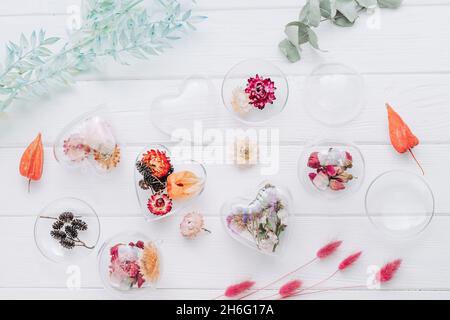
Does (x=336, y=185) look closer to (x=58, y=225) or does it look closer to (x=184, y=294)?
(x=184, y=294)

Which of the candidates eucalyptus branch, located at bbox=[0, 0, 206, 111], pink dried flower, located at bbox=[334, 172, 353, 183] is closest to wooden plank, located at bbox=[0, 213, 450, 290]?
pink dried flower, located at bbox=[334, 172, 353, 183]

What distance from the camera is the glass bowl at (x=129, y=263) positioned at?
4.69ft

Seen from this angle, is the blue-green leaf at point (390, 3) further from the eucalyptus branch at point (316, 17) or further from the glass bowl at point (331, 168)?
the glass bowl at point (331, 168)

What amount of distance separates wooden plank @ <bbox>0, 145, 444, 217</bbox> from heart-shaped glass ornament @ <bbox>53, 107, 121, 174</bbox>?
0.09ft

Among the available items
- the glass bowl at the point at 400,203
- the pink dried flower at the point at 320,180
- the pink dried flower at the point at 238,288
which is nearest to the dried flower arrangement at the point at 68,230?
the pink dried flower at the point at 238,288

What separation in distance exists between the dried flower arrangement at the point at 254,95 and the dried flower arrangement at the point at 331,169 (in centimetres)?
19

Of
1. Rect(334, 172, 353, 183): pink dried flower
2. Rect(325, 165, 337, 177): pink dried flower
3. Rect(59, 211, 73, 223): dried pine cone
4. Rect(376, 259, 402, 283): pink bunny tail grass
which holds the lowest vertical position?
Rect(376, 259, 402, 283): pink bunny tail grass

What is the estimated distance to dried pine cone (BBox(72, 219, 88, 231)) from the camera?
1469 millimetres

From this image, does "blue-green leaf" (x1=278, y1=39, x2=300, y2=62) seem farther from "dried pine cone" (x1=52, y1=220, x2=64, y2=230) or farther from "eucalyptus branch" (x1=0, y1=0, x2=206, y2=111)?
"dried pine cone" (x1=52, y1=220, x2=64, y2=230)

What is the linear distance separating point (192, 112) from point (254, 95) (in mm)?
173

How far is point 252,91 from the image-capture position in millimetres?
1412

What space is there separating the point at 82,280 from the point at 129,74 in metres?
0.56

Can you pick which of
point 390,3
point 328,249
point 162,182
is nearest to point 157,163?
point 162,182
